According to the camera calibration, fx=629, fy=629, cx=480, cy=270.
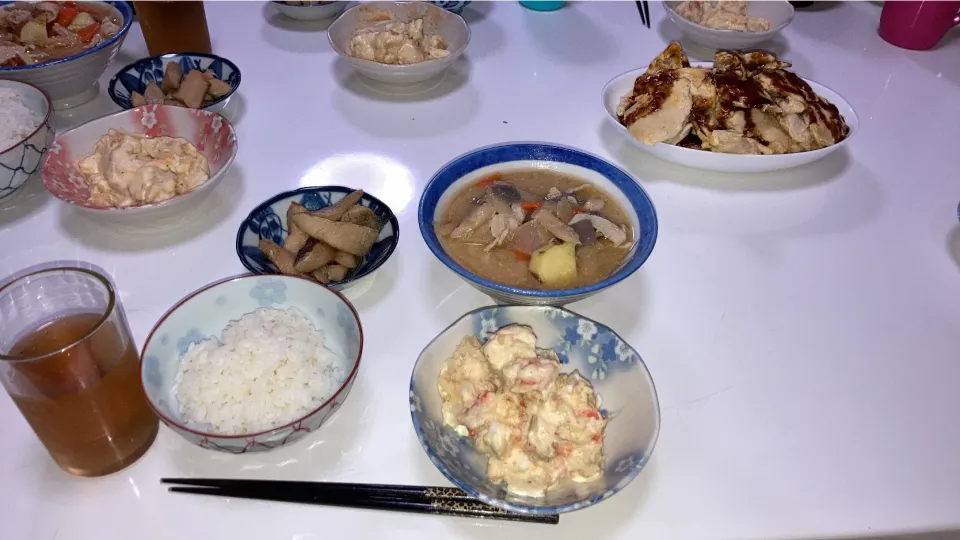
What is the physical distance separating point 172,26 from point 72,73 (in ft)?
1.24

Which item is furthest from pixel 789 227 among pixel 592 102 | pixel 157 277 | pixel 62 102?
pixel 62 102

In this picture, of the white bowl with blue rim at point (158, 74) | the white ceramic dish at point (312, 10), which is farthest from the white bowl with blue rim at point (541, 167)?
the white ceramic dish at point (312, 10)

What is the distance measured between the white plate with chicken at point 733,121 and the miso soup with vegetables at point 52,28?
181 cm

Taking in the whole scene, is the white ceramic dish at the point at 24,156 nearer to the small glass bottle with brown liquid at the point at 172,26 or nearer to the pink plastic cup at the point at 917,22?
the small glass bottle with brown liquid at the point at 172,26

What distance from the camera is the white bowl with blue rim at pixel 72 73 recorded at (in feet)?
6.31

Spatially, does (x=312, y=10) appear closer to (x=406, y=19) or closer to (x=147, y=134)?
(x=406, y=19)

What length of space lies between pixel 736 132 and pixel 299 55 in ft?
5.43

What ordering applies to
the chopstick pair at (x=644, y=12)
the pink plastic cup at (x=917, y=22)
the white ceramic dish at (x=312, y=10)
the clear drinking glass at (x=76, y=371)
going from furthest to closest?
the chopstick pair at (x=644, y=12) → the white ceramic dish at (x=312, y=10) → the pink plastic cup at (x=917, y=22) → the clear drinking glass at (x=76, y=371)

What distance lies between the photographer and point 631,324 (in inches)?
58.2

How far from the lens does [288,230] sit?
62.1 inches

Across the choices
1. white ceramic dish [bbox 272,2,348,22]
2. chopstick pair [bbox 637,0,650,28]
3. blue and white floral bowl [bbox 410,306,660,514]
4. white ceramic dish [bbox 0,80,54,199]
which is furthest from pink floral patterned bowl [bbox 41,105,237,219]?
chopstick pair [bbox 637,0,650,28]

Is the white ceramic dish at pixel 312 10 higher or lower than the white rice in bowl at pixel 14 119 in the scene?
lower

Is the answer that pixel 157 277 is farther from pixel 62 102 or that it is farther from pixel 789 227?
pixel 789 227

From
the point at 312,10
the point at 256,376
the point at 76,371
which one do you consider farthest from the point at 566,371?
the point at 312,10
